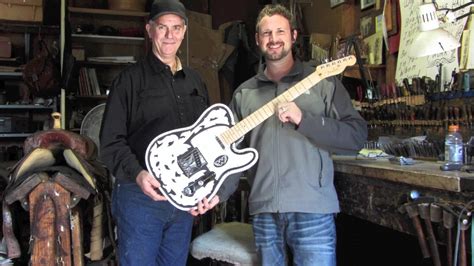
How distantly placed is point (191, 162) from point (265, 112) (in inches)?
12.8

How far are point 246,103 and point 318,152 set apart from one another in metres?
0.35

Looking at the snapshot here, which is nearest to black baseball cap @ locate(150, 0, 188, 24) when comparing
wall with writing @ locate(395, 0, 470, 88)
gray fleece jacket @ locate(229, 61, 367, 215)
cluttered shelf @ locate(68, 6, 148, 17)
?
gray fleece jacket @ locate(229, 61, 367, 215)

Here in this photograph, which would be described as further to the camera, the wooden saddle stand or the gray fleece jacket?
the wooden saddle stand

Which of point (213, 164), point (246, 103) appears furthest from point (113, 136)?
point (246, 103)

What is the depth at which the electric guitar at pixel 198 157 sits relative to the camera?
1.82 metres

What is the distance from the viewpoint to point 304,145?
186 centimetres

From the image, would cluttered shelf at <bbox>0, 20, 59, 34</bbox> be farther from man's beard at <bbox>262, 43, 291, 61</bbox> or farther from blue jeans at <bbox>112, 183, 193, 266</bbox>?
man's beard at <bbox>262, 43, 291, 61</bbox>

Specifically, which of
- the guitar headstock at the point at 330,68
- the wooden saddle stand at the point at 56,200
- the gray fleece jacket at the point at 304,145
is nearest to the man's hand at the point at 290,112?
the gray fleece jacket at the point at 304,145

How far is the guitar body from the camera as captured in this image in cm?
182

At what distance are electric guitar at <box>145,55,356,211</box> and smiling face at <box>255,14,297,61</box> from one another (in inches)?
9.1

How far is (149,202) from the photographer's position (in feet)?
6.40

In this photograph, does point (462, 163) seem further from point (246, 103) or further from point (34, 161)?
point (34, 161)

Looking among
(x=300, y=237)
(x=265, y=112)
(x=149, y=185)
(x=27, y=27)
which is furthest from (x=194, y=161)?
(x=27, y=27)

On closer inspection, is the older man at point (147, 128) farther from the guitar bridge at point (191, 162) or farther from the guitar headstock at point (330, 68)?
the guitar headstock at point (330, 68)
